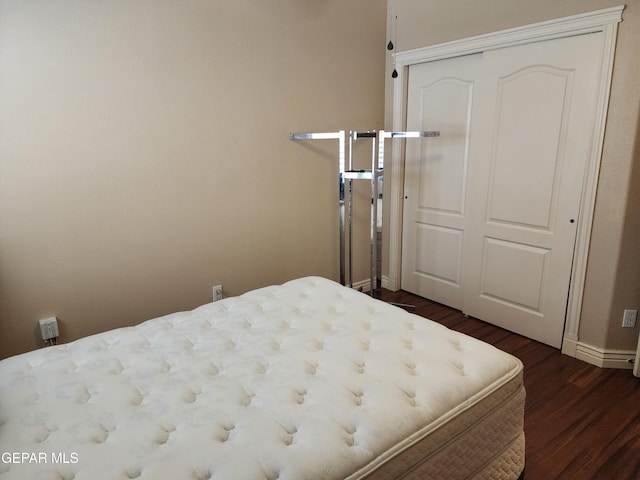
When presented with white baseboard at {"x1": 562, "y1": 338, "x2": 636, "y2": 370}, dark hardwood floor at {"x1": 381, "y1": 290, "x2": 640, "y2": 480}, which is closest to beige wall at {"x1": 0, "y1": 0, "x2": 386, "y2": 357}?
dark hardwood floor at {"x1": 381, "y1": 290, "x2": 640, "y2": 480}

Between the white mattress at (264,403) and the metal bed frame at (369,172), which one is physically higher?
the metal bed frame at (369,172)

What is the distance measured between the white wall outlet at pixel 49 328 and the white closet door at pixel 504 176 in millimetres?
2835

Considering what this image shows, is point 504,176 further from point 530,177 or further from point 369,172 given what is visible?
point 369,172

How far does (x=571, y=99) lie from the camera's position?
2.61m

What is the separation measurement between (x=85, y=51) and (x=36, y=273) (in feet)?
4.10

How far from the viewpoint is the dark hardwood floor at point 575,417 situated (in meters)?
1.86

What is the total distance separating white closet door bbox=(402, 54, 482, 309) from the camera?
128 inches

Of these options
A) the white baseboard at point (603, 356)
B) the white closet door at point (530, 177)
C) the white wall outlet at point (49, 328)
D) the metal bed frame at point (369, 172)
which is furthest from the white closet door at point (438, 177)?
the white wall outlet at point (49, 328)

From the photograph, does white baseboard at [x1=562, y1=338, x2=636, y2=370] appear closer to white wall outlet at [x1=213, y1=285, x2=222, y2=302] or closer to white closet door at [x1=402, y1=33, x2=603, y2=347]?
white closet door at [x1=402, y1=33, x2=603, y2=347]

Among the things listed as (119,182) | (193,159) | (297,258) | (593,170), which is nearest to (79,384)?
(119,182)

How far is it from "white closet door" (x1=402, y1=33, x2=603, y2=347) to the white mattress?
5.05 feet

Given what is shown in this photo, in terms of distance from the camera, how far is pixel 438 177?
350 centimetres

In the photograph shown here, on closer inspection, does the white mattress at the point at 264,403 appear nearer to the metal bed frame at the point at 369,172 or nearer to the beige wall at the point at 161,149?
the beige wall at the point at 161,149

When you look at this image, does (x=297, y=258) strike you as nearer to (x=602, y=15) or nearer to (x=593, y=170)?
(x=593, y=170)
